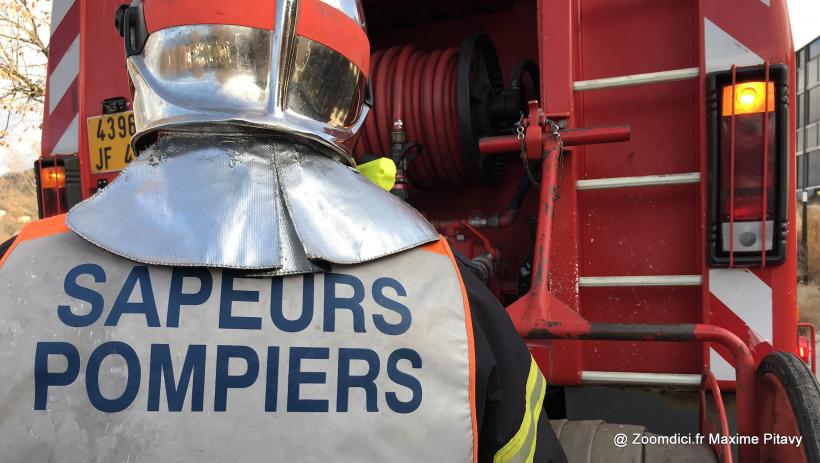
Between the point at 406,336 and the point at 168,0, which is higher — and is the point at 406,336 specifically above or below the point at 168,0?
below

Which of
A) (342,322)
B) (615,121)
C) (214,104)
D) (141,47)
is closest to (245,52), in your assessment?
(214,104)

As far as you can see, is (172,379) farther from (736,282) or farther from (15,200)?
(15,200)

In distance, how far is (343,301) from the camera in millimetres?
952

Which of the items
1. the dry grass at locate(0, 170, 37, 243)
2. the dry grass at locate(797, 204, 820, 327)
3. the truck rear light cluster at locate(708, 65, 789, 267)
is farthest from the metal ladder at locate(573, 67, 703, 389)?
the dry grass at locate(0, 170, 37, 243)

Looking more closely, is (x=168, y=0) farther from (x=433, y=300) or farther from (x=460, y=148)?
(x=460, y=148)

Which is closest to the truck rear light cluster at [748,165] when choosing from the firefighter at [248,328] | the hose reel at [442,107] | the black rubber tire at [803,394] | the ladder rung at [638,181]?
the ladder rung at [638,181]

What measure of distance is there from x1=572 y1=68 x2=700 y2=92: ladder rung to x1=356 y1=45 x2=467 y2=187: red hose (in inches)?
29.7

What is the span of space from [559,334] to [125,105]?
2179 millimetres

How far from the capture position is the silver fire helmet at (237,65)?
113 cm

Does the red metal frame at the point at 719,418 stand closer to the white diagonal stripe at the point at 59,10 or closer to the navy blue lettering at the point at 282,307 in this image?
the navy blue lettering at the point at 282,307

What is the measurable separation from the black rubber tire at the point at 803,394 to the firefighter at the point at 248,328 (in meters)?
0.54

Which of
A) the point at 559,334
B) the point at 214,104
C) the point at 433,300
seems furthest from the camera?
the point at 559,334

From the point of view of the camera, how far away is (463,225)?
286cm

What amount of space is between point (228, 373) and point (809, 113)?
21.8 meters
